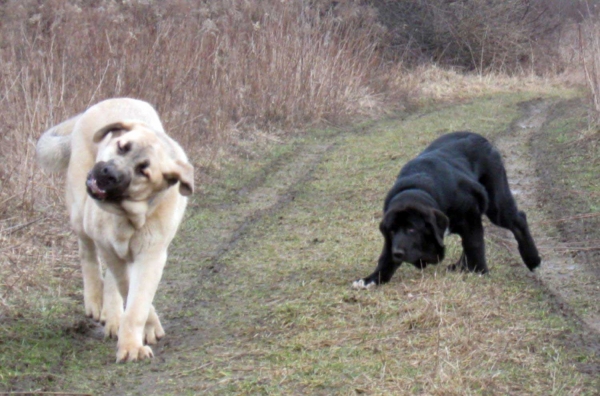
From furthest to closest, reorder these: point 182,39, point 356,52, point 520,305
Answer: point 356,52 < point 182,39 < point 520,305

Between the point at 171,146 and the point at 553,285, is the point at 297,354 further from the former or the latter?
the point at 553,285

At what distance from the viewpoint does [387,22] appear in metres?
22.1

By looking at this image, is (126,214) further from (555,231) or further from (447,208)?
(555,231)

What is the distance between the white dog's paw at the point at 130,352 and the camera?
4270 mm

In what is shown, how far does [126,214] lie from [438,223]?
6.68 feet

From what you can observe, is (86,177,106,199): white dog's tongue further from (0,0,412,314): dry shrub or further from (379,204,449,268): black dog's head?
(379,204,449,268): black dog's head

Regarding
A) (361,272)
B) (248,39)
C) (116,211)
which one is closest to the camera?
(116,211)

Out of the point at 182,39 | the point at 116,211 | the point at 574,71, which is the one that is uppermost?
the point at 116,211

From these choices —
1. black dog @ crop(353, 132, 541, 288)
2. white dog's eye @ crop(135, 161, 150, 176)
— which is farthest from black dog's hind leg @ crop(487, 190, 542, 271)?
white dog's eye @ crop(135, 161, 150, 176)

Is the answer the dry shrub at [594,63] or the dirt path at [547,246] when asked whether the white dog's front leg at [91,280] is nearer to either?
the dirt path at [547,246]

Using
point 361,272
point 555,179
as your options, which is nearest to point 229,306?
point 361,272

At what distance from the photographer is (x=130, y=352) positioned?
14.0 feet

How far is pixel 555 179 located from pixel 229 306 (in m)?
5.19

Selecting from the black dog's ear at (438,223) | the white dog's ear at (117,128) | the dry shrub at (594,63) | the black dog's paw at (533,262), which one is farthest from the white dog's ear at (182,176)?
the dry shrub at (594,63)
